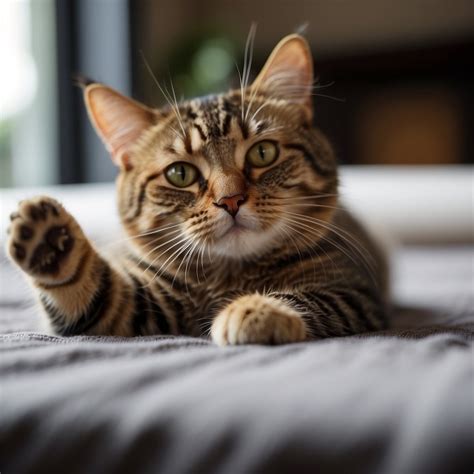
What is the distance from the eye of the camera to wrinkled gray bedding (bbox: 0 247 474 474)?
50 cm

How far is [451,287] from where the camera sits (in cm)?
156

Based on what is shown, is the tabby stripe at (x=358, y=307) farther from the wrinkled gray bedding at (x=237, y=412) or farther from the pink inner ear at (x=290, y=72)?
the pink inner ear at (x=290, y=72)

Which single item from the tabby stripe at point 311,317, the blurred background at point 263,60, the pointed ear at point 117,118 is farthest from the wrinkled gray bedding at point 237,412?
the blurred background at point 263,60

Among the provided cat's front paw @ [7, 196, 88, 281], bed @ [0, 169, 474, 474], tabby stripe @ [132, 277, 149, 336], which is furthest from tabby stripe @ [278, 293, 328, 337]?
cat's front paw @ [7, 196, 88, 281]

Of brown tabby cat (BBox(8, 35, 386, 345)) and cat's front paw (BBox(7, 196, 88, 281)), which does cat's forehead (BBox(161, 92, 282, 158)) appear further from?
cat's front paw (BBox(7, 196, 88, 281))

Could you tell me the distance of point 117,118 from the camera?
47.1 inches

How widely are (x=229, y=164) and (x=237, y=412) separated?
570mm

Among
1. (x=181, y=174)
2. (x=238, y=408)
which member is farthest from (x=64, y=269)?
(x=238, y=408)

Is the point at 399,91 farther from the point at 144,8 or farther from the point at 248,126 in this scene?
the point at 248,126

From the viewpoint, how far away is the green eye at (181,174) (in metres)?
1.05

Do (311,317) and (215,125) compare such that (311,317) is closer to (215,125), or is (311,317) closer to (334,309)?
(334,309)

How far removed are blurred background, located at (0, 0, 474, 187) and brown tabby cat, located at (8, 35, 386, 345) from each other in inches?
85.4

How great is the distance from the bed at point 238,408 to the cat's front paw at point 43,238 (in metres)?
0.17

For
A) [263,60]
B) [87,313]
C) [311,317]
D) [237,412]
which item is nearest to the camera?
[237,412]
